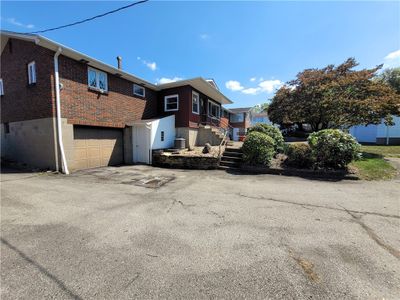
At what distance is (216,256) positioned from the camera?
282 centimetres

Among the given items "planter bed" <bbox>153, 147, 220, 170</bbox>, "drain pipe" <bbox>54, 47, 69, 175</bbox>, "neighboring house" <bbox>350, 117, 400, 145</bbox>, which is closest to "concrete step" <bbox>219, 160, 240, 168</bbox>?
"planter bed" <bbox>153, 147, 220, 170</bbox>

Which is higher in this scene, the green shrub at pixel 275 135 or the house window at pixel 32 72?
the house window at pixel 32 72

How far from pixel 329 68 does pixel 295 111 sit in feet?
13.1

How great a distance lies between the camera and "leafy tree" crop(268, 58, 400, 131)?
11.3m

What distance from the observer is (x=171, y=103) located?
576 inches

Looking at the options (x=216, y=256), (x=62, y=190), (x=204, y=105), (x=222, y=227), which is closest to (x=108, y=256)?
(x=216, y=256)

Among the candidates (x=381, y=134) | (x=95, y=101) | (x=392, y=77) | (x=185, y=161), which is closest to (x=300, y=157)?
(x=185, y=161)

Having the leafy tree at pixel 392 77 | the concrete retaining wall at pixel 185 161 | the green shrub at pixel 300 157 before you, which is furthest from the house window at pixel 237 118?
the green shrub at pixel 300 157

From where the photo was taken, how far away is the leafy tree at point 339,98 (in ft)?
37.0

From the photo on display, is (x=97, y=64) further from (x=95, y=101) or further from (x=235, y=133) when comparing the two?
(x=235, y=133)

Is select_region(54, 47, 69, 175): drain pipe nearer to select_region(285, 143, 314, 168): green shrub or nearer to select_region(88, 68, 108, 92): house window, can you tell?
select_region(88, 68, 108, 92): house window

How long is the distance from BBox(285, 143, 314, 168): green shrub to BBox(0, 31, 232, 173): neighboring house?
273 inches

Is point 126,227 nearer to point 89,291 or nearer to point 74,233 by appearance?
point 74,233

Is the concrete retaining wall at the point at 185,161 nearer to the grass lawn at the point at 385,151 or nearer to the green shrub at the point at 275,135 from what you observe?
the green shrub at the point at 275,135
